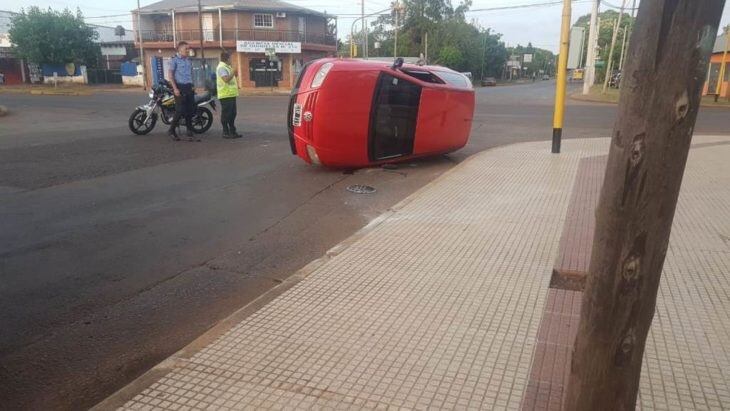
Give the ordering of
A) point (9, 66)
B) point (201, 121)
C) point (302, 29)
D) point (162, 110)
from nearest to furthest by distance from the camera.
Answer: point (162, 110) → point (201, 121) → point (302, 29) → point (9, 66)

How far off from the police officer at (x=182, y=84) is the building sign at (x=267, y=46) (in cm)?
3525

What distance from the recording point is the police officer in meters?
11.5

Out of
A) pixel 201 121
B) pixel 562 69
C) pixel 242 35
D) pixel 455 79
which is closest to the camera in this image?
pixel 455 79

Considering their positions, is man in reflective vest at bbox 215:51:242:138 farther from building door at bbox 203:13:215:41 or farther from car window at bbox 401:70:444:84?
building door at bbox 203:13:215:41

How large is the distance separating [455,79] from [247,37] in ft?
133

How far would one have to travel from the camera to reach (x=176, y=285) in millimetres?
4465

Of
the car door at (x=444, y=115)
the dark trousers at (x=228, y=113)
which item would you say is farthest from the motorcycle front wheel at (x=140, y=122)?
the car door at (x=444, y=115)

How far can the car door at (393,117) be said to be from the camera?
28.4 feet

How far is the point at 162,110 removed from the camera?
512 inches

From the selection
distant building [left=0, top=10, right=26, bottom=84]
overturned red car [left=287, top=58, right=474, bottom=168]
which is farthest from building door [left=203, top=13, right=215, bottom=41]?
overturned red car [left=287, top=58, right=474, bottom=168]

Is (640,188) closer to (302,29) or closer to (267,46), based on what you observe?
(267,46)

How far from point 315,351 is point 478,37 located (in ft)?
282

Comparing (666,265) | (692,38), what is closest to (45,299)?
(692,38)

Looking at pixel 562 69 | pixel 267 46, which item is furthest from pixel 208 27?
pixel 562 69
